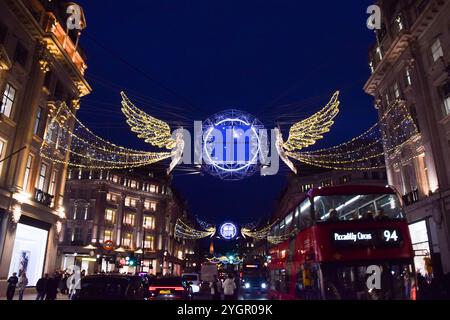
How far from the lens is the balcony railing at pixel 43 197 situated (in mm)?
23609

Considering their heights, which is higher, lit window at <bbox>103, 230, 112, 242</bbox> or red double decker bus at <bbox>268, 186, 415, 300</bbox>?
lit window at <bbox>103, 230, 112, 242</bbox>

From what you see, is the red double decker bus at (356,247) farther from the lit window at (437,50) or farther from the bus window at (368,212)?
the lit window at (437,50)

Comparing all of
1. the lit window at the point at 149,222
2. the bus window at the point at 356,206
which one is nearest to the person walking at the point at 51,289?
the bus window at the point at 356,206

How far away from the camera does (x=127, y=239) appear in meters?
62.7

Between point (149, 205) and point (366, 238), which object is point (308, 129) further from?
point (149, 205)

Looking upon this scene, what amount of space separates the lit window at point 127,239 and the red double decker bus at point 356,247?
5343 centimetres

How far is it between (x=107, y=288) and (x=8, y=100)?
52.8 feet

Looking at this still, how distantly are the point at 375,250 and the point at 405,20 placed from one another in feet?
68.5

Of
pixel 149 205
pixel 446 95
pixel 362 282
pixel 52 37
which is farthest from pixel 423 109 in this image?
pixel 149 205

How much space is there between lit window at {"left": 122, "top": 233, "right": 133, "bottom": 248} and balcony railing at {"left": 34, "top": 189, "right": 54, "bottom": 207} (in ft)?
125

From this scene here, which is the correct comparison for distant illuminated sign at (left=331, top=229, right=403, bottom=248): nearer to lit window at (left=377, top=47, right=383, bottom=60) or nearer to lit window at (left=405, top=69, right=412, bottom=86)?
lit window at (left=405, top=69, right=412, bottom=86)

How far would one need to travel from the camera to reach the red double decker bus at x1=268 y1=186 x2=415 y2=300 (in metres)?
10.9

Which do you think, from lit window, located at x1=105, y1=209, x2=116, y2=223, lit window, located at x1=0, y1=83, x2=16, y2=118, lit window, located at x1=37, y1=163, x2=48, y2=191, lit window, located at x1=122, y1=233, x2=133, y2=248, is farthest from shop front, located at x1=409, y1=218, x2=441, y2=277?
lit window, located at x1=122, y1=233, x2=133, y2=248
